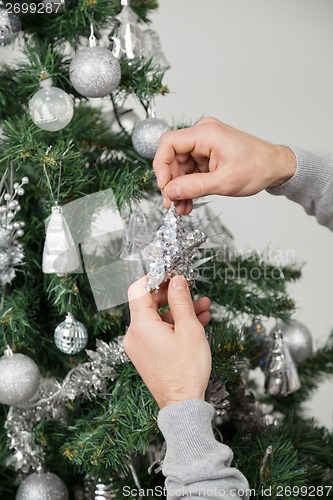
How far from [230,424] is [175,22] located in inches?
47.5

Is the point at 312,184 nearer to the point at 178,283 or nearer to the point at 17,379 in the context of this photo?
the point at 178,283

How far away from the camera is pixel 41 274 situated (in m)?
0.96

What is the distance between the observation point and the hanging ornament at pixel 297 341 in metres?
1.23

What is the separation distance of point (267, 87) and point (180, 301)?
4.64ft

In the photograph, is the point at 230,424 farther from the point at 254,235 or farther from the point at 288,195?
the point at 254,235

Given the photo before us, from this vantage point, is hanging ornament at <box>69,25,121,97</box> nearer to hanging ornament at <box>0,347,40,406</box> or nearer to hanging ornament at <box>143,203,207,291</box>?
hanging ornament at <box>143,203,207,291</box>

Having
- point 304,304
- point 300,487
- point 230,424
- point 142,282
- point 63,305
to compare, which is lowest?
point 304,304

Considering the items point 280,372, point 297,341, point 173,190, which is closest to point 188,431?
point 173,190

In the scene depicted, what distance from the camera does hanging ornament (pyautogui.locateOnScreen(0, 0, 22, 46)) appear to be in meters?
0.87

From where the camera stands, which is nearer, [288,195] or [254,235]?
[288,195]

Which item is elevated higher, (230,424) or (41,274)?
(41,274)

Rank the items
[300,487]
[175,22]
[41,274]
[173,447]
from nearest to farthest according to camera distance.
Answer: [173,447] → [300,487] → [41,274] → [175,22]

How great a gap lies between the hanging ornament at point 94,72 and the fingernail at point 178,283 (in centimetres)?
30

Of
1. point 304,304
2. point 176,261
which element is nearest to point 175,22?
point 304,304
